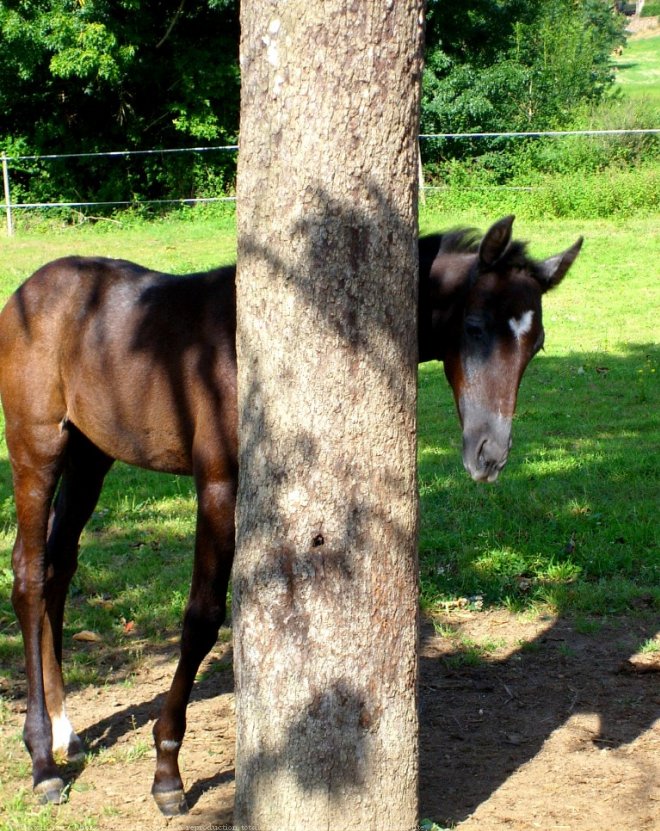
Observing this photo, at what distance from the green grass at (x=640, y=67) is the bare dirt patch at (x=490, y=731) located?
43.7 metres

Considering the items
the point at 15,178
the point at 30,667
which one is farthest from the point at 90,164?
the point at 30,667

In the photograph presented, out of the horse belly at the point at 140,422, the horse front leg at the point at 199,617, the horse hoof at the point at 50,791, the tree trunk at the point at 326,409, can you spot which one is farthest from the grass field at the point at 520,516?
the tree trunk at the point at 326,409

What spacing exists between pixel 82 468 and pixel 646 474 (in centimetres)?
450

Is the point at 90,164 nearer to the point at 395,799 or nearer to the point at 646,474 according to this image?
the point at 646,474

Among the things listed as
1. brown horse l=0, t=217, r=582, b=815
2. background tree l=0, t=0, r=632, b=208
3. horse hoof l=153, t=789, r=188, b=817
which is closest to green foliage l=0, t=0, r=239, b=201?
background tree l=0, t=0, r=632, b=208

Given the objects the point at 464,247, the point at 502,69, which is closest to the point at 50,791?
the point at 464,247

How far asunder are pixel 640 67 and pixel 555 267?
59.7m

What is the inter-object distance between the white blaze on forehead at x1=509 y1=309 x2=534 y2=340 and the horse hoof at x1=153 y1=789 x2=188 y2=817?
220cm

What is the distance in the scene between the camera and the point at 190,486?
303 inches

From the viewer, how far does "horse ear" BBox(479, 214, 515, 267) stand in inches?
152

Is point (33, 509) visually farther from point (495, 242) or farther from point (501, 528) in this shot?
point (501, 528)

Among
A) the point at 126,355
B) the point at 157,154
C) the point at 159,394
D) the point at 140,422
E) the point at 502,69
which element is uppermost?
the point at 502,69

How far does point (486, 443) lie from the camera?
3859 millimetres

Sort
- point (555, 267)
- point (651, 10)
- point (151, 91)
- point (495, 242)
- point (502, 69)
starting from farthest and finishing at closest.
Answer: point (651, 10) < point (502, 69) < point (151, 91) < point (555, 267) < point (495, 242)
